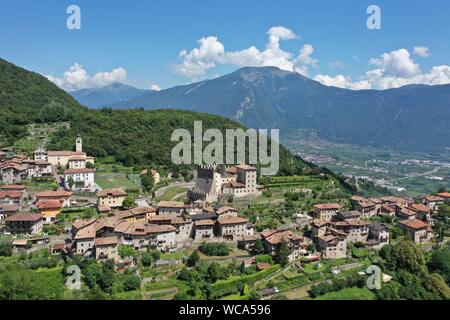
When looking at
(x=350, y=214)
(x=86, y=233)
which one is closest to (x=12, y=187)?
(x=86, y=233)

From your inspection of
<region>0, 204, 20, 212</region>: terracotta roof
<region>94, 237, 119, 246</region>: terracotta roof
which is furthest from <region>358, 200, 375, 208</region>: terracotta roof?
<region>0, 204, 20, 212</region>: terracotta roof

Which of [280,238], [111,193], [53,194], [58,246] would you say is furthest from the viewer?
[111,193]

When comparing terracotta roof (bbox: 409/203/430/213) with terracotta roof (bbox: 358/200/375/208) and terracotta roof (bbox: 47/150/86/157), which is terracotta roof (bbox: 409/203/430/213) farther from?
terracotta roof (bbox: 47/150/86/157)

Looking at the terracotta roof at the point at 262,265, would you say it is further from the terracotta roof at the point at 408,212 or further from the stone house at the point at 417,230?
the terracotta roof at the point at 408,212

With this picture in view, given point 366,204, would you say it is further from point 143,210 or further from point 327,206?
point 143,210
